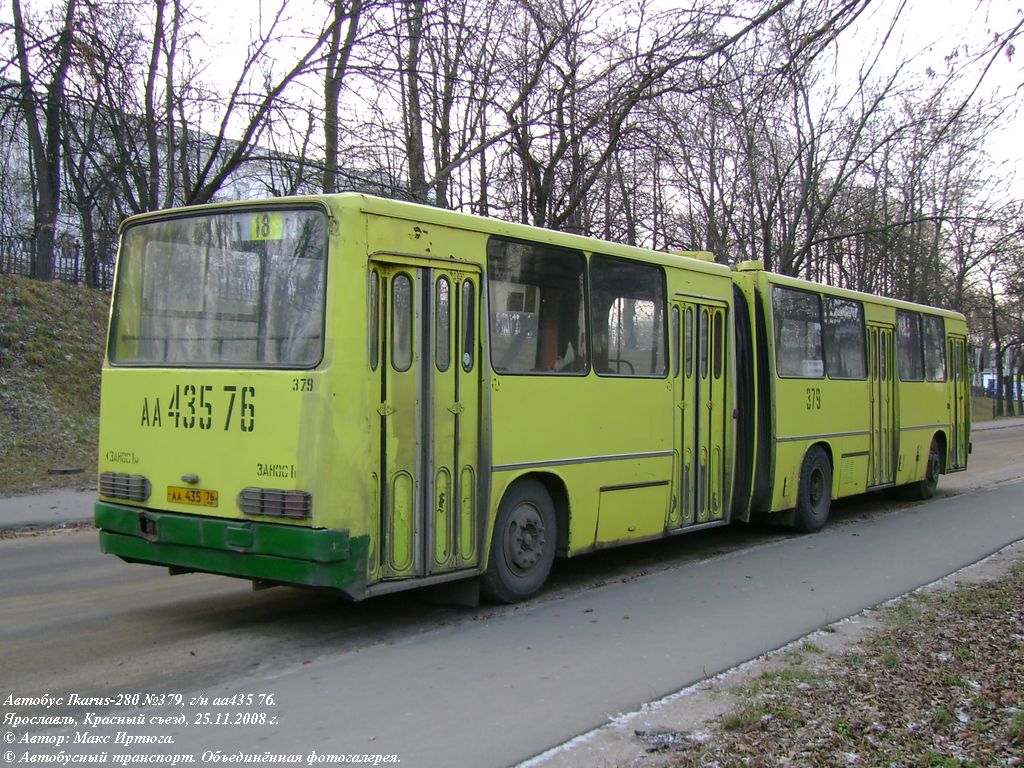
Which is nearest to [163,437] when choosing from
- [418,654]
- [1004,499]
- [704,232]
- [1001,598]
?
[418,654]

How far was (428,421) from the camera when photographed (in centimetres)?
Result: 739

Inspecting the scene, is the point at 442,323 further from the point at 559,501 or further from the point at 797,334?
the point at 797,334

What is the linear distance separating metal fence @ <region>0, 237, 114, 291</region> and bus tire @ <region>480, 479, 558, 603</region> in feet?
60.6

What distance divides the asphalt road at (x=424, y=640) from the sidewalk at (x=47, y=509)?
36.5 inches

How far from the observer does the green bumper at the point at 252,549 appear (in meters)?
6.58

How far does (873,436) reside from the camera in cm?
1475

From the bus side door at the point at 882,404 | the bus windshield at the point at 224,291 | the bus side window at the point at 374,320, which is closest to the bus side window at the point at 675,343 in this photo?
the bus side window at the point at 374,320

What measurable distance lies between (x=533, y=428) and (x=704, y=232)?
80.6 ft

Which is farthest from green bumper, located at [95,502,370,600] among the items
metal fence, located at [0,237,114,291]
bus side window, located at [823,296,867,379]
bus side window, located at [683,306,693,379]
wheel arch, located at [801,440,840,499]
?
metal fence, located at [0,237,114,291]

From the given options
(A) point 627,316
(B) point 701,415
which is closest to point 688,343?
(B) point 701,415

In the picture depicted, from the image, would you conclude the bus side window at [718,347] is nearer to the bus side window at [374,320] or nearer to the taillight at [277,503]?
the bus side window at [374,320]

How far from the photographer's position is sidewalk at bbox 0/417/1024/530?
12.4m

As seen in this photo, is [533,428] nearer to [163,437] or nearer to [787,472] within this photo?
[163,437]

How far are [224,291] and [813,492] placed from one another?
342 inches
